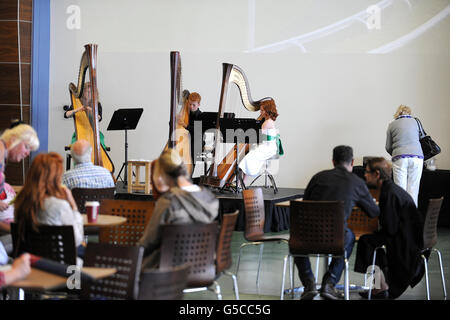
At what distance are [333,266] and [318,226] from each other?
0.42 m

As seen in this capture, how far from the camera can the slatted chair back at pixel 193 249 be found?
11.0 ft

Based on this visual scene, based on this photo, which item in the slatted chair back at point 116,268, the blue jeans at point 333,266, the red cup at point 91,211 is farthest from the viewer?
the blue jeans at point 333,266

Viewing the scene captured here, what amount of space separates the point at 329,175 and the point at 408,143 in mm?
3575

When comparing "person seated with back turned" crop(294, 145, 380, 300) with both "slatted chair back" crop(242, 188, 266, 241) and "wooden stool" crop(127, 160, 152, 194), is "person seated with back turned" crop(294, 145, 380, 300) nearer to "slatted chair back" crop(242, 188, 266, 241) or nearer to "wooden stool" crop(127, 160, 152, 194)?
"slatted chair back" crop(242, 188, 266, 241)

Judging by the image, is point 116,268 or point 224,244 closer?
point 116,268

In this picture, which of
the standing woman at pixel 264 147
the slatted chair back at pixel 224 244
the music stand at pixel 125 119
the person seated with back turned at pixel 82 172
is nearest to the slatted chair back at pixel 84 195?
the person seated with back turned at pixel 82 172

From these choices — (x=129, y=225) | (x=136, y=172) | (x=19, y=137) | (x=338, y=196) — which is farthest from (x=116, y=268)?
(x=136, y=172)

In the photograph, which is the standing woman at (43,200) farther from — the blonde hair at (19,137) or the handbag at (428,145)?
the handbag at (428,145)

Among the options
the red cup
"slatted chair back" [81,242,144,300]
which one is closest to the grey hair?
the red cup

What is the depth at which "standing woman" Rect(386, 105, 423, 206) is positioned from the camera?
7758 mm

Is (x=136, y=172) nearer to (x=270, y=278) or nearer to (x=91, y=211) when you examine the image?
(x=270, y=278)

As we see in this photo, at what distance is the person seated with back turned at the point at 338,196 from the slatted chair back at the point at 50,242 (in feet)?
6.08

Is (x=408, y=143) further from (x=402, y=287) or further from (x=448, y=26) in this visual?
(x=402, y=287)

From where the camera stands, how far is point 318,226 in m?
4.34
